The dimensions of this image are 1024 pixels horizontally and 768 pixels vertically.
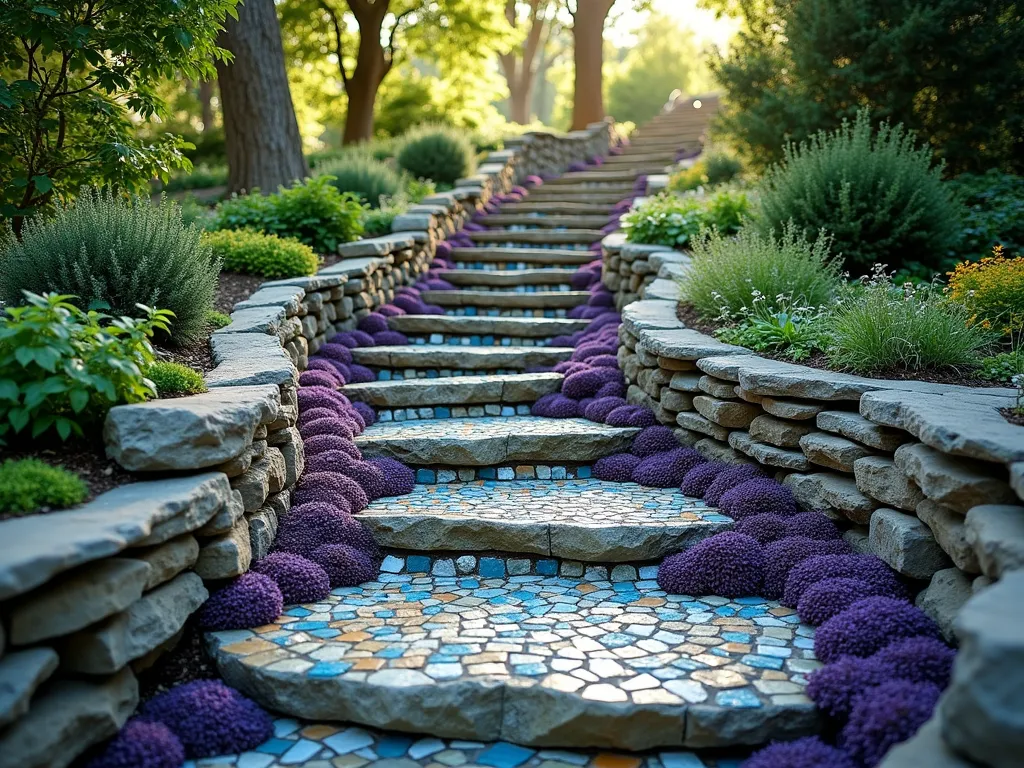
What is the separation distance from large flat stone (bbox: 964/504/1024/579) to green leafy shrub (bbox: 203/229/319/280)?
5.37 meters

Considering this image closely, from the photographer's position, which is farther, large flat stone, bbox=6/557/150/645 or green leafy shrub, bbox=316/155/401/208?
green leafy shrub, bbox=316/155/401/208

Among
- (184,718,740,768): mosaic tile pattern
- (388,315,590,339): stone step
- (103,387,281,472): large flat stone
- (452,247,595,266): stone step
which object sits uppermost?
(452,247,595,266): stone step

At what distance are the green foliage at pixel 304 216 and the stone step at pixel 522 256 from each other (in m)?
1.57

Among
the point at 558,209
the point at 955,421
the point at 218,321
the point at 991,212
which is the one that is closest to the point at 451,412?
the point at 218,321

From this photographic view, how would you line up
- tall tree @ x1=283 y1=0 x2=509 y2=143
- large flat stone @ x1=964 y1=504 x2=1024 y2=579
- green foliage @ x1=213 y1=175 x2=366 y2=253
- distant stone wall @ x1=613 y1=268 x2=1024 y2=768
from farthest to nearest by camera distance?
tall tree @ x1=283 y1=0 x2=509 y2=143 → green foliage @ x1=213 y1=175 x2=366 y2=253 → large flat stone @ x1=964 y1=504 x2=1024 y2=579 → distant stone wall @ x1=613 y1=268 x2=1024 y2=768

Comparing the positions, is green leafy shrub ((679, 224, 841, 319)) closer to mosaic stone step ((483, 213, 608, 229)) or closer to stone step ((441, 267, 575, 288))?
stone step ((441, 267, 575, 288))

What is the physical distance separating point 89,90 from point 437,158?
6.51m

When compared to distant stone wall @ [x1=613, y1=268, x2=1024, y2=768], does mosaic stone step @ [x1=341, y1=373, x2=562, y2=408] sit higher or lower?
lower

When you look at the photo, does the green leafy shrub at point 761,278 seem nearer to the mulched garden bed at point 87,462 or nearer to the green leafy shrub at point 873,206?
the green leafy shrub at point 873,206

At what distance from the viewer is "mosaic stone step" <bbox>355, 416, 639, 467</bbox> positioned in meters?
5.39

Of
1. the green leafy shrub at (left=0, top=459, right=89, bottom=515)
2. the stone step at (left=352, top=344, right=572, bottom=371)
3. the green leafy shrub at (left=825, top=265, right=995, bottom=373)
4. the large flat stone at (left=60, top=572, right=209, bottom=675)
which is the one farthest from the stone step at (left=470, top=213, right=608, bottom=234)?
the green leafy shrub at (left=0, top=459, right=89, bottom=515)

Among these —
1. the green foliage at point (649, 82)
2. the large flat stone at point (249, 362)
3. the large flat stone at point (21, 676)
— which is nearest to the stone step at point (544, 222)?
the large flat stone at point (249, 362)

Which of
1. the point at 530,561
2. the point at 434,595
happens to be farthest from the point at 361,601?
the point at 530,561

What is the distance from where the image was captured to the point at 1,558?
2553 millimetres
